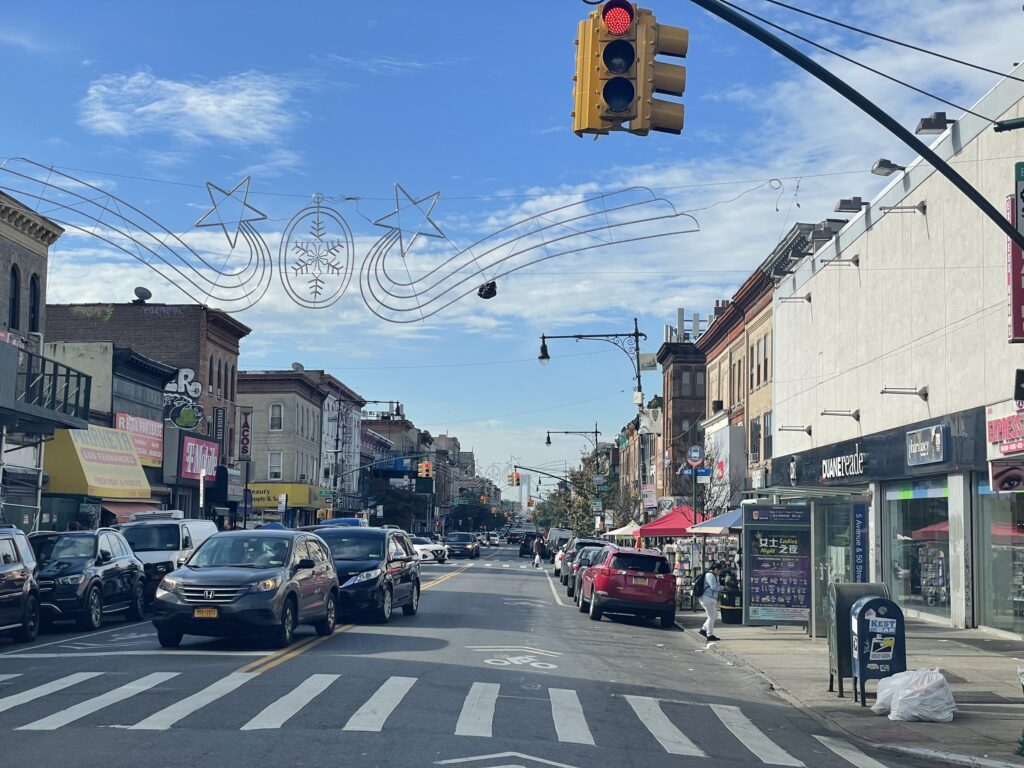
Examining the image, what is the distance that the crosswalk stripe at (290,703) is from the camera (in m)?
10.5

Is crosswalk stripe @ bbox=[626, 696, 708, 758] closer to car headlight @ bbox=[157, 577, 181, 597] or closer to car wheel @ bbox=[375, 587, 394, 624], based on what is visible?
car headlight @ bbox=[157, 577, 181, 597]

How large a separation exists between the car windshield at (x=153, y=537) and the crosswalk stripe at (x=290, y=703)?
13.4 meters

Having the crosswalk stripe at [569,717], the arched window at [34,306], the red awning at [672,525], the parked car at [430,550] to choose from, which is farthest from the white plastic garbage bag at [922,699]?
the parked car at [430,550]

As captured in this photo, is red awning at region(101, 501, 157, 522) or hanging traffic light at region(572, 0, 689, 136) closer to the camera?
hanging traffic light at region(572, 0, 689, 136)

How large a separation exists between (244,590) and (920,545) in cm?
1640

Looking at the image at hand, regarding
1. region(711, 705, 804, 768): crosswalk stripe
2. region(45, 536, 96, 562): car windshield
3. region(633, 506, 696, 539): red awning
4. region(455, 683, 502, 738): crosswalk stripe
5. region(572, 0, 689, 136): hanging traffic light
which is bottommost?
region(711, 705, 804, 768): crosswalk stripe

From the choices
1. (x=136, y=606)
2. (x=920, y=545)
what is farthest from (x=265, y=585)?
(x=920, y=545)

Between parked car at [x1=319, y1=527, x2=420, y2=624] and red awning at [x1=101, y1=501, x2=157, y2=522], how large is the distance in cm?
2139

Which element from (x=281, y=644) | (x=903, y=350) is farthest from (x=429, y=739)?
(x=903, y=350)

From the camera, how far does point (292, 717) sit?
10828mm

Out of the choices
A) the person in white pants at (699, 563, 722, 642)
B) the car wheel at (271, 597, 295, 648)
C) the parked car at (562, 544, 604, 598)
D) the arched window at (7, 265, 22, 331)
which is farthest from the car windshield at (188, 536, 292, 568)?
the arched window at (7, 265, 22, 331)

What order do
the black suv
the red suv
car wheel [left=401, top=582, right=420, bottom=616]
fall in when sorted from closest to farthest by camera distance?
the black suv, car wheel [left=401, top=582, right=420, bottom=616], the red suv

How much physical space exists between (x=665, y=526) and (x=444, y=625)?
15.0 meters

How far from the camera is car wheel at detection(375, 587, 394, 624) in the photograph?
21328mm
